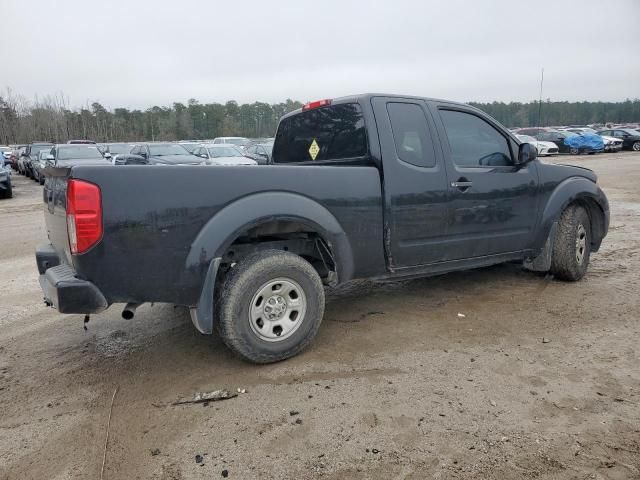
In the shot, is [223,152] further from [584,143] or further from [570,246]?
[584,143]

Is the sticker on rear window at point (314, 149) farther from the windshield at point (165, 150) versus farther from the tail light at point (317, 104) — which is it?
the windshield at point (165, 150)

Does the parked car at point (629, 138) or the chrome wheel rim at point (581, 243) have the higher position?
the parked car at point (629, 138)

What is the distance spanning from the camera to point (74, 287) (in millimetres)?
2977

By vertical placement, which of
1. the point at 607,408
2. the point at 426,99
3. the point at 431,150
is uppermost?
the point at 426,99

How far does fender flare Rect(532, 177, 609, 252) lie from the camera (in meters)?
5.00

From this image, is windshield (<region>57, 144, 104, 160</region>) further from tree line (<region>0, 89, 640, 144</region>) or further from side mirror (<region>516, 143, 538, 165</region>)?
tree line (<region>0, 89, 640, 144</region>)

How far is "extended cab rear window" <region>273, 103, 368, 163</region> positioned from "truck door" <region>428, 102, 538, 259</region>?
0.76 meters

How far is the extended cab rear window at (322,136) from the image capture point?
415 cm

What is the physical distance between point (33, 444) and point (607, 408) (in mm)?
3239

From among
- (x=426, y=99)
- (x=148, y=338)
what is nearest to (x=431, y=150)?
(x=426, y=99)

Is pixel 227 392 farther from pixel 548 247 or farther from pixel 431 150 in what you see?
pixel 548 247

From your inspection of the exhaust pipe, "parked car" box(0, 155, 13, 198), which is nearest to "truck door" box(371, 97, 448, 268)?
the exhaust pipe

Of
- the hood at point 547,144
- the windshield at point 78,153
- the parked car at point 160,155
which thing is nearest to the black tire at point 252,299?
the parked car at point 160,155

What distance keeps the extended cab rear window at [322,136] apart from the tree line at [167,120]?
2473 inches
